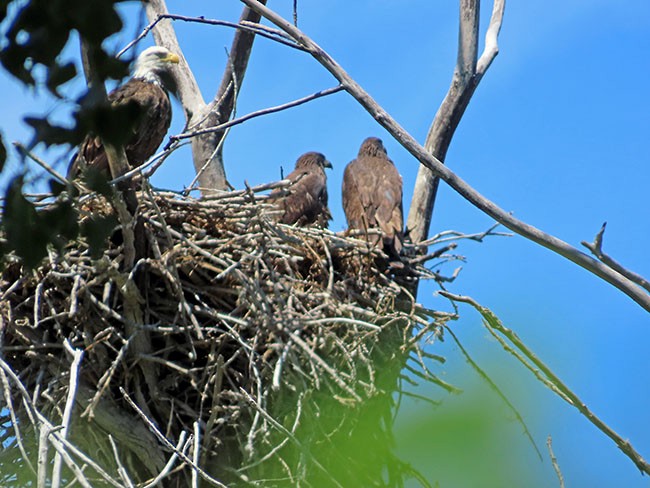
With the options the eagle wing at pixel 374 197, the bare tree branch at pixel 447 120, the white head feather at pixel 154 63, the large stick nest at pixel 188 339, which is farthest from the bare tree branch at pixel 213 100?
the large stick nest at pixel 188 339

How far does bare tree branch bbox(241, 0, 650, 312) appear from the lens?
4.10 meters

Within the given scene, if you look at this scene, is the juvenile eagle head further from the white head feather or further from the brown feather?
the brown feather

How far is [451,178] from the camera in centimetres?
514

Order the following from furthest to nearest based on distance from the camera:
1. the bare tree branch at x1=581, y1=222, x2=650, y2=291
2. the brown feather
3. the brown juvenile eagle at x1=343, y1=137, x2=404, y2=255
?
the brown juvenile eagle at x1=343, y1=137, x2=404, y2=255 → the brown feather → the bare tree branch at x1=581, y1=222, x2=650, y2=291

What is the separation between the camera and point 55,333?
6297mm

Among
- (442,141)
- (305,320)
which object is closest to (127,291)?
(305,320)

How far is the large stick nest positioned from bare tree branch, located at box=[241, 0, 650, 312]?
43.7 inches

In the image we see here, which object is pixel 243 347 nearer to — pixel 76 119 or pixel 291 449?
pixel 291 449

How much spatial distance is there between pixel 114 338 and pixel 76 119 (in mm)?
4426

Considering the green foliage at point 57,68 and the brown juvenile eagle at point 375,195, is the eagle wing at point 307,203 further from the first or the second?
the green foliage at point 57,68

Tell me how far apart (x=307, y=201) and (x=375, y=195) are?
586 mm

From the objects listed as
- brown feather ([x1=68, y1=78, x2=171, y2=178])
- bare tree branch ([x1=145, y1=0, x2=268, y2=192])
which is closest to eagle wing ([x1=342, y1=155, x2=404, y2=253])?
bare tree branch ([x1=145, y1=0, x2=268, y2=192])

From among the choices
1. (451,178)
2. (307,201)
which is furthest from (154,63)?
(451,178)

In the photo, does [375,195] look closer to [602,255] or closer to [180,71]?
[180,71]
